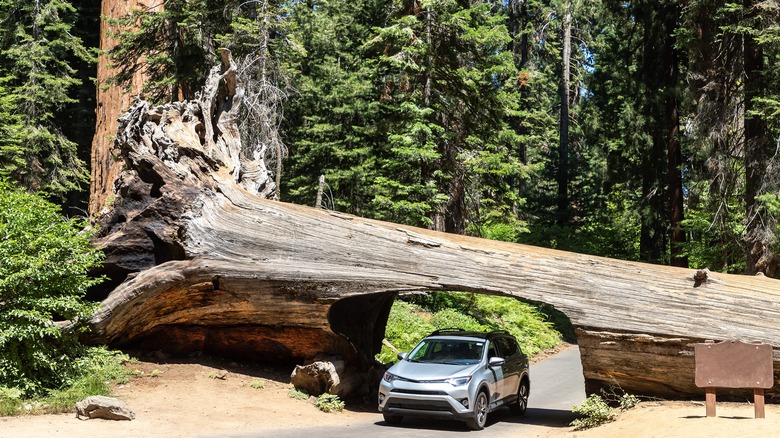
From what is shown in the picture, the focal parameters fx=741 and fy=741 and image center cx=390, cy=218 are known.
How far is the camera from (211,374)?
48.0ft

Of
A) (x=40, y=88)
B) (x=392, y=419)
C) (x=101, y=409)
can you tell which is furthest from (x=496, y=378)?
(x=40, y=88)

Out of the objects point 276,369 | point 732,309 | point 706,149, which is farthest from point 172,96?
point 732,309

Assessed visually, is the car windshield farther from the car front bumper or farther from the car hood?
the car front bumper

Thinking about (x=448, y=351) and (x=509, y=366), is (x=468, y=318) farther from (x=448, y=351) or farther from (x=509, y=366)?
(x=448, y=351)

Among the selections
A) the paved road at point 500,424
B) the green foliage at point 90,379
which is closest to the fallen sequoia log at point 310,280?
the green foliage at point 90,379

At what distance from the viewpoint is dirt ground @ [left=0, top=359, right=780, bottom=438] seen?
34.4 ft

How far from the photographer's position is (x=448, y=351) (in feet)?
45.6

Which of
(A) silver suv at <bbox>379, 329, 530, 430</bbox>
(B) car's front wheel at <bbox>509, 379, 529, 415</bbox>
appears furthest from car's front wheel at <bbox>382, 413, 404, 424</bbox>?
(B) car's front wheel at <bbox>509, 379, 529, 415</bbox>

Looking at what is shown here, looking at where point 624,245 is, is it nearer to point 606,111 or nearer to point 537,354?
point 606,111

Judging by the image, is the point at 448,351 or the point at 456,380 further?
the point at 448,351

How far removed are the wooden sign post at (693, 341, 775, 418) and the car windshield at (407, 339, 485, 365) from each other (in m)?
3.92

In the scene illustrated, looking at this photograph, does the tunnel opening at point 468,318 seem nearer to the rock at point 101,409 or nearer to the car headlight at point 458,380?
the car headlight at point 458,380

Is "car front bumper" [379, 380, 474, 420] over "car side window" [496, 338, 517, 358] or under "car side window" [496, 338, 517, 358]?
under

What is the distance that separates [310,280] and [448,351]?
2.93m
